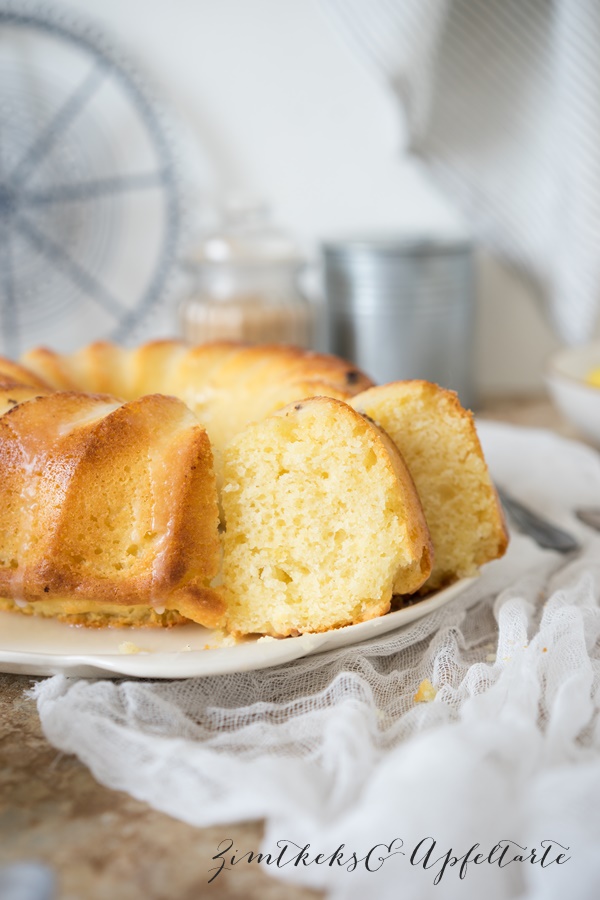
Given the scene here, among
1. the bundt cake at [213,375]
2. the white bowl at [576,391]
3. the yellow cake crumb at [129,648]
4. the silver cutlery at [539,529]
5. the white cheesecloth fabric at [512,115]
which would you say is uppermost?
the white cheesecloth fabric at [512,115]

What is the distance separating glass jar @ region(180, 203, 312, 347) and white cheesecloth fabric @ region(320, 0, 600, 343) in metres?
0.42

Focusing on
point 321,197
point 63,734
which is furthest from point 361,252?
point 63,734

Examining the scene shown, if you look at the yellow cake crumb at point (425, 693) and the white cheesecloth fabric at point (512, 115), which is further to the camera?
the white cheesecloth fabric at point (512, 115)

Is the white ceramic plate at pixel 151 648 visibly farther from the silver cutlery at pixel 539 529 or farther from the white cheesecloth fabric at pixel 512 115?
the white cheesecloth fabric at pixel 512 115

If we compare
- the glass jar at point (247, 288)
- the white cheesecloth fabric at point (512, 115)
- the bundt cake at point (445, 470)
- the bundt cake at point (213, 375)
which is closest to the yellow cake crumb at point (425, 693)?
the bundt cake at point (445, 470)

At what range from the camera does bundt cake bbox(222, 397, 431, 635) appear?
1.01m

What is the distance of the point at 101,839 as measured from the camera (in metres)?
0.77

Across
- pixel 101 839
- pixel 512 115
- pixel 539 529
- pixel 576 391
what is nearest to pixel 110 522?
pixel 101 839

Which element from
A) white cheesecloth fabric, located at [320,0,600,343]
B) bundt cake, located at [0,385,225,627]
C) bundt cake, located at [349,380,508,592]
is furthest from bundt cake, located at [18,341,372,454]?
white cheesecloth fabric, located at [320,0,600,343]

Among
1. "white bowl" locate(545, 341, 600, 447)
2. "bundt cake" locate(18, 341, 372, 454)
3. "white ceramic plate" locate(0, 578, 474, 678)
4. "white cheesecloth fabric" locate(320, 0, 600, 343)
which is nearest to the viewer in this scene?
"white ceramic plate" locate(0, 578, 474, 678)

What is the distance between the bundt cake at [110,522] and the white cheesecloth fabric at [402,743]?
108 mm

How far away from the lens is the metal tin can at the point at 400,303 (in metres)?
1.98

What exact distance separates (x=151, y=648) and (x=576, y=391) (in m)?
1.06

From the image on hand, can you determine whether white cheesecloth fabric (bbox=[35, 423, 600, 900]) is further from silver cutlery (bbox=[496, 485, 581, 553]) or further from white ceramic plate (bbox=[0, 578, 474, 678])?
silver cutlery (bbox=[496, 485, 581, 553])
